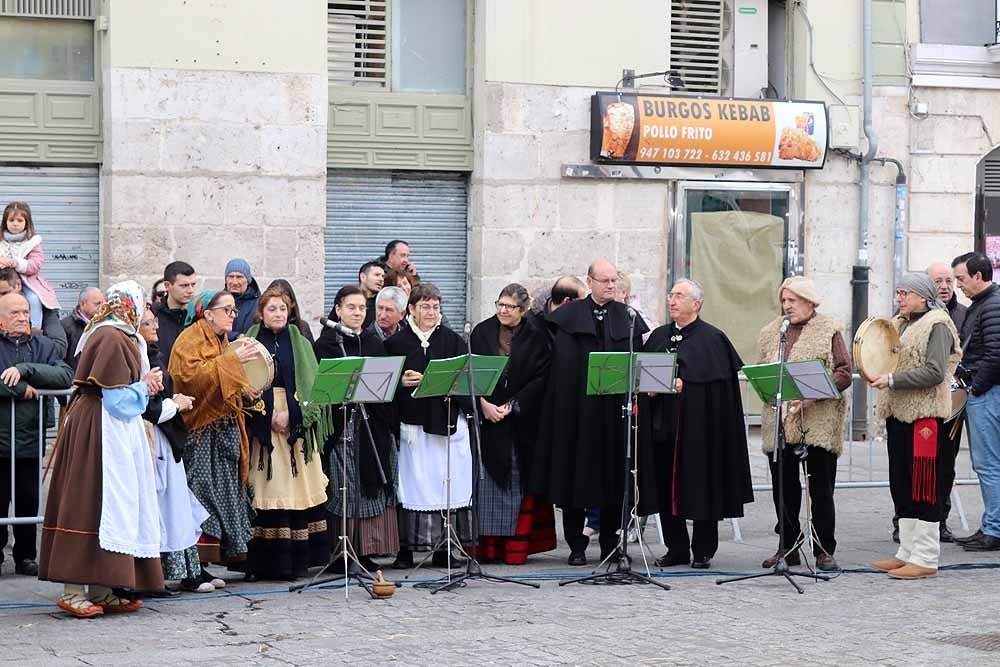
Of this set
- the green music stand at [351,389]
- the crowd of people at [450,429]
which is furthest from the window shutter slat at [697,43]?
the green music stand at [351,389]

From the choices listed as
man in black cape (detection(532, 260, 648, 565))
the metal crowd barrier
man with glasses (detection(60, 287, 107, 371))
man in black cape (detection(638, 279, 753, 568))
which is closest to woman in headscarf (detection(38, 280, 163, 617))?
the metal crowd barrier

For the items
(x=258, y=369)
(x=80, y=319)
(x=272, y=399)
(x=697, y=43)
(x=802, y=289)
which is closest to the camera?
(x=258, y=369)

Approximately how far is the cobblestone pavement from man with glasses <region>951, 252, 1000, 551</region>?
1.21 m

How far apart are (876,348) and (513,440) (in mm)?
2465

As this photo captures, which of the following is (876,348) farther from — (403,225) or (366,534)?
(403,225)

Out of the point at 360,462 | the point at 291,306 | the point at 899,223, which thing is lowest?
the point at 360,462

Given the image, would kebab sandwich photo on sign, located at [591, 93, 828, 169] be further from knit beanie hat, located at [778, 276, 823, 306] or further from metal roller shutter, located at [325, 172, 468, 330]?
knit beanie hat, located at [778, 276, 823, 306]

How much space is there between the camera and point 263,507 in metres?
10.0

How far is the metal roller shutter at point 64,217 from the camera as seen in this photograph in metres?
15.1

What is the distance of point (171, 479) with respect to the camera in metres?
9.48

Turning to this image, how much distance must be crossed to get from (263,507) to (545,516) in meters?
2.18

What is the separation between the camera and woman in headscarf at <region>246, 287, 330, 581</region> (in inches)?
394

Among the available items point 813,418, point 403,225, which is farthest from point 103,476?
point 403,225

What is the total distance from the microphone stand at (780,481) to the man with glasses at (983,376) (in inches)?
66.8
